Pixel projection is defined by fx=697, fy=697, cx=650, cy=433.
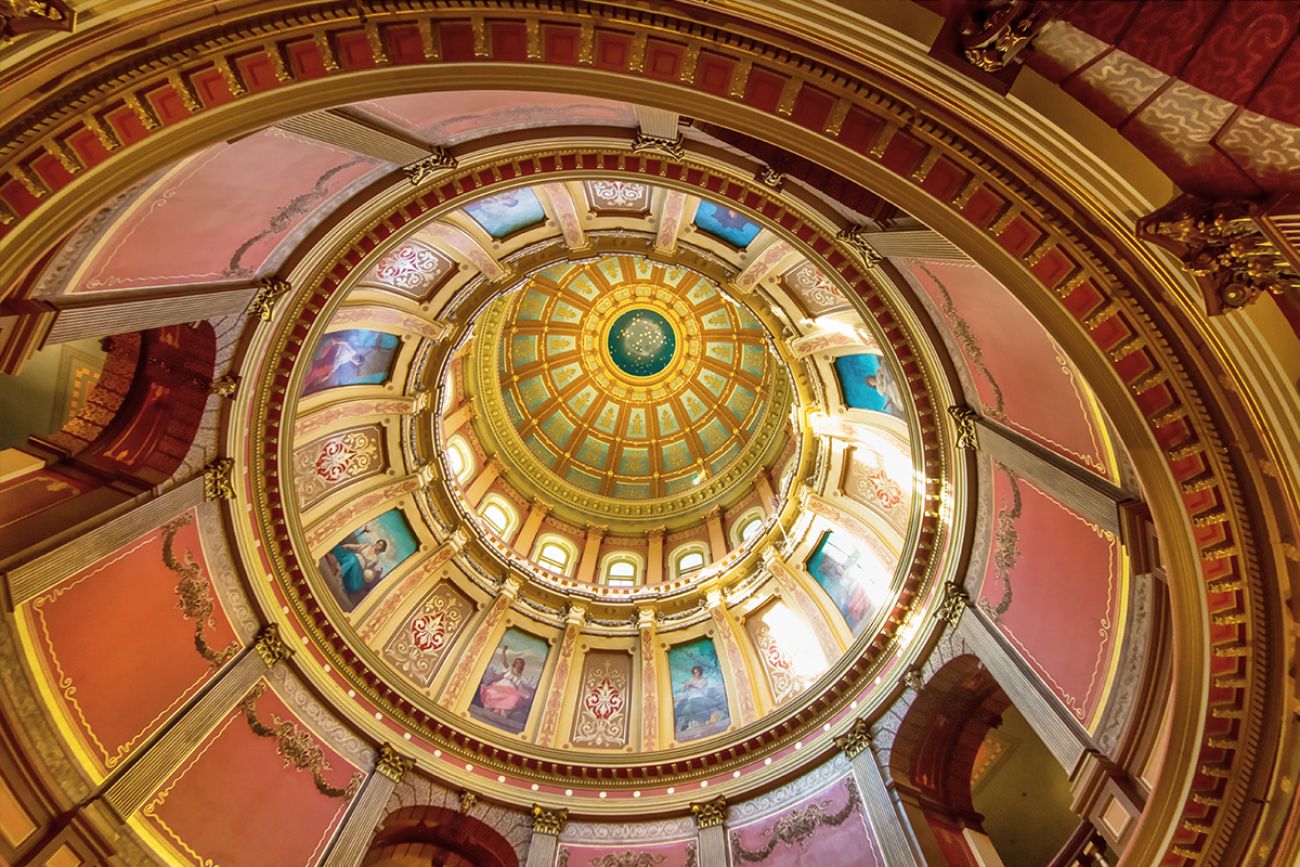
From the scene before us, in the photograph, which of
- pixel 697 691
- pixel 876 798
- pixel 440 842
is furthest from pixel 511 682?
pixel 876 798

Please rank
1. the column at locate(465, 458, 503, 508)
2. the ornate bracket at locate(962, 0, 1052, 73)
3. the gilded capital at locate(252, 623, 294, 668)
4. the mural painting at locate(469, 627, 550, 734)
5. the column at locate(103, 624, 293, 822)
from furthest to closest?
the column at locate(465, 458, 503, 508) → the mural painting at locate(469, 627, 550, 734) → the gilded capital at locate(252, 623, 294, 668) → the column at locate(103, 624, 293, 822) → the ornate bracket at locate(962, 0, 1052, 73)

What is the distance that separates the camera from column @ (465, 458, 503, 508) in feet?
68.0

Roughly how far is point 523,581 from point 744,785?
7.63 metres

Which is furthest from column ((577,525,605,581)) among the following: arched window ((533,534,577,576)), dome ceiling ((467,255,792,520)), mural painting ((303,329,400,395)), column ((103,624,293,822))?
column ((103,624,293,822))

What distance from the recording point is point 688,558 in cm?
2159

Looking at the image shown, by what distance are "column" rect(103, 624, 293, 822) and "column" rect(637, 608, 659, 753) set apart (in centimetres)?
815

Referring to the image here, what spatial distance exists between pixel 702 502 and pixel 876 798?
11990 mm

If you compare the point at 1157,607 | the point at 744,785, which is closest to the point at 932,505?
the point at 1157,607

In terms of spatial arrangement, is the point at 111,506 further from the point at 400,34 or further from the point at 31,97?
the point at 400,34

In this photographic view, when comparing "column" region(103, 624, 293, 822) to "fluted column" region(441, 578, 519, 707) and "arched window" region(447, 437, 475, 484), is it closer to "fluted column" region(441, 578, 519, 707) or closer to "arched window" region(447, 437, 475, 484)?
"fluted column" region(441, 578, 519, 707)

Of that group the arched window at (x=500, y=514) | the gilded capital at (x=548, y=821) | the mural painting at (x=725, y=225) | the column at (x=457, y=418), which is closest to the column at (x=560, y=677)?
the gilded capital at (x=548, y=821)

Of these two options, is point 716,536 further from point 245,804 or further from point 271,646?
point 245,804

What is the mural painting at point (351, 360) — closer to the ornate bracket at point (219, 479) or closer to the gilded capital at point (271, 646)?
the ornate bracket at point (219, 479)

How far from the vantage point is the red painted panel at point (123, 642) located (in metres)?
9.38
